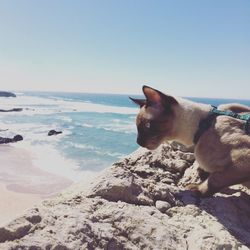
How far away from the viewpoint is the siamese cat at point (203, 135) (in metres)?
4.07

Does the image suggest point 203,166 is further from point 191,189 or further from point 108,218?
point 108,218

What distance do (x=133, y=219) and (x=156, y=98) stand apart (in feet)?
6.08

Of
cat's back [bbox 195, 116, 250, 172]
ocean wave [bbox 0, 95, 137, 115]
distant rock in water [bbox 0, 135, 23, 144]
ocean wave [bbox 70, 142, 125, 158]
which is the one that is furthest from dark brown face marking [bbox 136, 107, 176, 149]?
ocean wave [bbox 0, 95, 137, 115]

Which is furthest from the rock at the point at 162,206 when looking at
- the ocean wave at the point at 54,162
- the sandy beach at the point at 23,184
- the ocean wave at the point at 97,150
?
the ocean wave at the point at 97,150

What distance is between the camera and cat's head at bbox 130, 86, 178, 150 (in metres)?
4.50

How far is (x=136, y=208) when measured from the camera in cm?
327

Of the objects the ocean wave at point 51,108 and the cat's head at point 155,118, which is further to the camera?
the ocean wave at point 51,108

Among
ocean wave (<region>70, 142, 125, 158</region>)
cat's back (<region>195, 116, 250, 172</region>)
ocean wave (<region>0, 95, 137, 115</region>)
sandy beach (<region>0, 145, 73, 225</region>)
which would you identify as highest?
cat's back (<region>195, 116, 250, 172</region>)

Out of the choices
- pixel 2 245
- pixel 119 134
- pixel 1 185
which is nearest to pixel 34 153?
pixel 1 185

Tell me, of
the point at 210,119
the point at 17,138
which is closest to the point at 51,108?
the point at 17,138

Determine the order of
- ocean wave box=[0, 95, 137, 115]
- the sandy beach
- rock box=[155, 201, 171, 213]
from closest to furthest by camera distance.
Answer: rock box=[155, 201, 171, 213], the sandy beach, ocean wave box=[0, 95, 137, 115]

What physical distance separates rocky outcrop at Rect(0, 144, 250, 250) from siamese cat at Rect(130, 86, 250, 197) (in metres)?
0.24

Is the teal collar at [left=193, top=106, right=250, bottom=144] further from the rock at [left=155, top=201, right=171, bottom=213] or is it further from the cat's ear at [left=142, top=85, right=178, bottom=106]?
the rock at [left=155, top=201, right=171, bottom=213]

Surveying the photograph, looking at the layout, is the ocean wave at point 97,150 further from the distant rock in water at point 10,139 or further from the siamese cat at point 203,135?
the siamese cat at point 203,135
